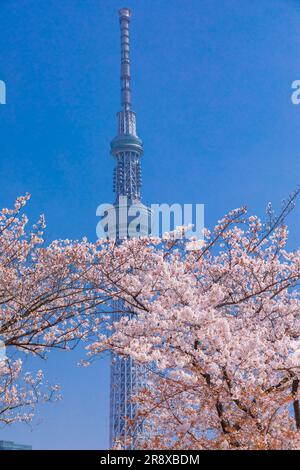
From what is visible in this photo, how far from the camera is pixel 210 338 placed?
751 centimetres

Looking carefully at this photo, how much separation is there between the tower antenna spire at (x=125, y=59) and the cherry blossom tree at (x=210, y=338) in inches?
2717

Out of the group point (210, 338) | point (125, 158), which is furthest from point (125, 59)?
point (210, 338)

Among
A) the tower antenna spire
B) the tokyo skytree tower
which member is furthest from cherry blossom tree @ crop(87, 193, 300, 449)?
the tower antenna spire

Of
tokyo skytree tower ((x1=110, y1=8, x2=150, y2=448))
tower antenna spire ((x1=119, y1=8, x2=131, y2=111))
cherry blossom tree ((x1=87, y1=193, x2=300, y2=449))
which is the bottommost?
cherry blossom tree ((x1=87, y1=193, x2=300, y2=449))

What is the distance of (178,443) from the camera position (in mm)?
7039

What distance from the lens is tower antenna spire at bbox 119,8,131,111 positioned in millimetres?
75938

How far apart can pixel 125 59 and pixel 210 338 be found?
7278 centimetres

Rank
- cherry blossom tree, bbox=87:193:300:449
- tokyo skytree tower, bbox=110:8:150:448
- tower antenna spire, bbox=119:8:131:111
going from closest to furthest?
cherry blossom tree, bbox=87:193:300:449, tokyo skytree tower, bbox=110:8:150:448, tower antenna spire, bbox=119:8:131:111

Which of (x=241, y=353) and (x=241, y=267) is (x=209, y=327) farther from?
(x=241, y=267)

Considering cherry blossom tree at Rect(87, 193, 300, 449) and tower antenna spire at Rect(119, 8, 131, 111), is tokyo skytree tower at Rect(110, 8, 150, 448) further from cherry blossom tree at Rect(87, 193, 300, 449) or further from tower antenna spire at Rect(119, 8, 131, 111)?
cherry blossom tree at Rect(87, 193, 300, 449)

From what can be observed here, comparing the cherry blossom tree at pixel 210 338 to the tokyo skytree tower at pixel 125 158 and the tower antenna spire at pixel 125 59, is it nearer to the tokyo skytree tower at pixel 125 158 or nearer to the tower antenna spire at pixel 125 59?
the tokyo skytree tower at pixel 125 158

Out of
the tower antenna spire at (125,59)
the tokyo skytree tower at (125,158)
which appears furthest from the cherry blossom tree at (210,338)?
the tower antenna spire at (125,59)

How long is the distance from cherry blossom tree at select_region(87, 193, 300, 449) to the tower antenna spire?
69.0m

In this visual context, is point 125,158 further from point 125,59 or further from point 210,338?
point 210,338
